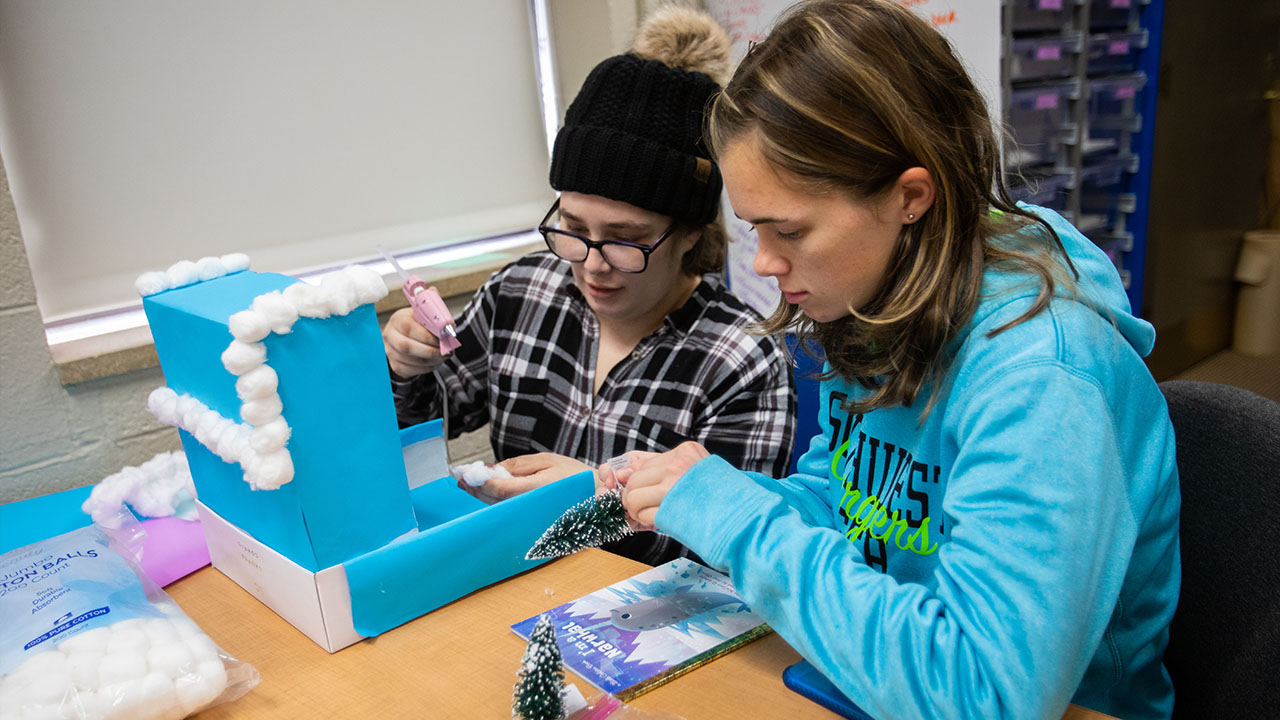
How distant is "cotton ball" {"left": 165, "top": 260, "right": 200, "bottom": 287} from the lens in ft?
3.18

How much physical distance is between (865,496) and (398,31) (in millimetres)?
1731

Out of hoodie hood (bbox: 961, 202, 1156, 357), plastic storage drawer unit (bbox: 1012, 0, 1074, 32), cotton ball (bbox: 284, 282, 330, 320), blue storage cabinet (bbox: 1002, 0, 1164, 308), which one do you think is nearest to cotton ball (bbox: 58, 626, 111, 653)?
cotton ball (bbox: 284, 282, 330, 320)

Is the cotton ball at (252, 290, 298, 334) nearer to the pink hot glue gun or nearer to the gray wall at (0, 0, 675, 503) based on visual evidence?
the pink hot glue gun

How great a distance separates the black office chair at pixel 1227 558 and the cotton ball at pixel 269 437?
0.84 meters

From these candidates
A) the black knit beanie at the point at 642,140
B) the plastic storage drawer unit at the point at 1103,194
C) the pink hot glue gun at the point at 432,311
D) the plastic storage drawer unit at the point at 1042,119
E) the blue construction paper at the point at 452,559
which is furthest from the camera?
the plastic storage drawer unit at the point at 1103,194

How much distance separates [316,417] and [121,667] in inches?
10.0

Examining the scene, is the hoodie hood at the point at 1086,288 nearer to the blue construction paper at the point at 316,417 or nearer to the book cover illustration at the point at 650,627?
the book cover illustration at the point at 650,627

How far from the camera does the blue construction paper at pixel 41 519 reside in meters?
1.11

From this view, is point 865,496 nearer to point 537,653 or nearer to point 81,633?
point 537,653

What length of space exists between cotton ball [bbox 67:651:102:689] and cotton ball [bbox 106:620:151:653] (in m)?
0.01

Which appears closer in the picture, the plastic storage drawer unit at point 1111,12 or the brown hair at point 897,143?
the brown hair at point 897,143

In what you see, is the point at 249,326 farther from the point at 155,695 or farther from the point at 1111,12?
the point at 1111,12

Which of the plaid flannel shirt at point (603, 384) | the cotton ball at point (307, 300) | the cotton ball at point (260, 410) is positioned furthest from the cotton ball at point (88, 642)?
the plaid flannel shirt at point (603, 384)

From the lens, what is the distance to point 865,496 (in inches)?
35.4
